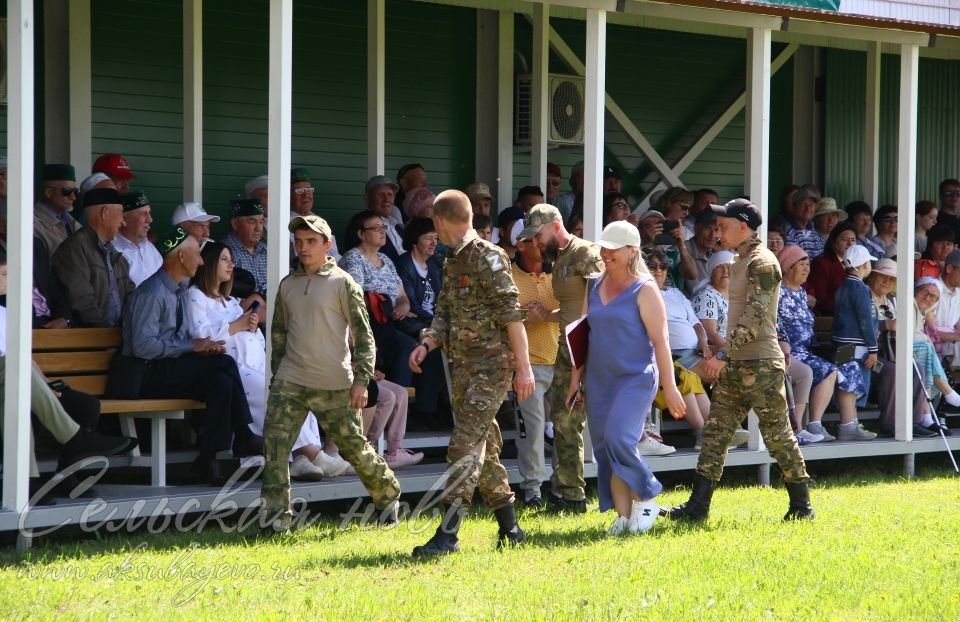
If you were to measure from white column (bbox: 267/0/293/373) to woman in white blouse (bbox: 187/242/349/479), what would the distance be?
62cm

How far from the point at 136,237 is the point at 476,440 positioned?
3494 millimetres

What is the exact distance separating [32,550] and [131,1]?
520 centimetres

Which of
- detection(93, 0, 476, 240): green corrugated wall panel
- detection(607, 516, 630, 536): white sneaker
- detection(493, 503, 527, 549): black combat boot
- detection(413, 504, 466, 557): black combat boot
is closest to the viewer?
detection(413, 504, 466, 557): black combat boot

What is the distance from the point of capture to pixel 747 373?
766 centimetres

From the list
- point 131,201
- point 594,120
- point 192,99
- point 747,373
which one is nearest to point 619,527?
point 747,373

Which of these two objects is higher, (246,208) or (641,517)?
(246,208)

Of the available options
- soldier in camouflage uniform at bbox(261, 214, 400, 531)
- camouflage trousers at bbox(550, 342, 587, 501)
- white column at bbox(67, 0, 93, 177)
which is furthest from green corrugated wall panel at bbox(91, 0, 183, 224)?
camouflage trousers at bbox(550, 342, 587, 501)

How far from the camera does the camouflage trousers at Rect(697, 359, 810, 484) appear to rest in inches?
301

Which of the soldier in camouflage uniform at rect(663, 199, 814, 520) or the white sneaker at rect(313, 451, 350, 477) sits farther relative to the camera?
the white sneaker at rect(313, 451, 350, 477)

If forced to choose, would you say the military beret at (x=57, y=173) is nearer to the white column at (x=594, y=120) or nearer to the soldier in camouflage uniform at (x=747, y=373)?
the white column at (x=594, y=120)

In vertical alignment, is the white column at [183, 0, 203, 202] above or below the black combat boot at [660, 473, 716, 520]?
above

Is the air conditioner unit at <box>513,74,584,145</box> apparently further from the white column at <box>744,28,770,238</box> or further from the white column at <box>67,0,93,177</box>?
the white column at <box>67,0,93,177</box>

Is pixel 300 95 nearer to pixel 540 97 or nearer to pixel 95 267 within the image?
pixel 540 97

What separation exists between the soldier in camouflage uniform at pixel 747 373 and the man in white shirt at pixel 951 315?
4.38 m
